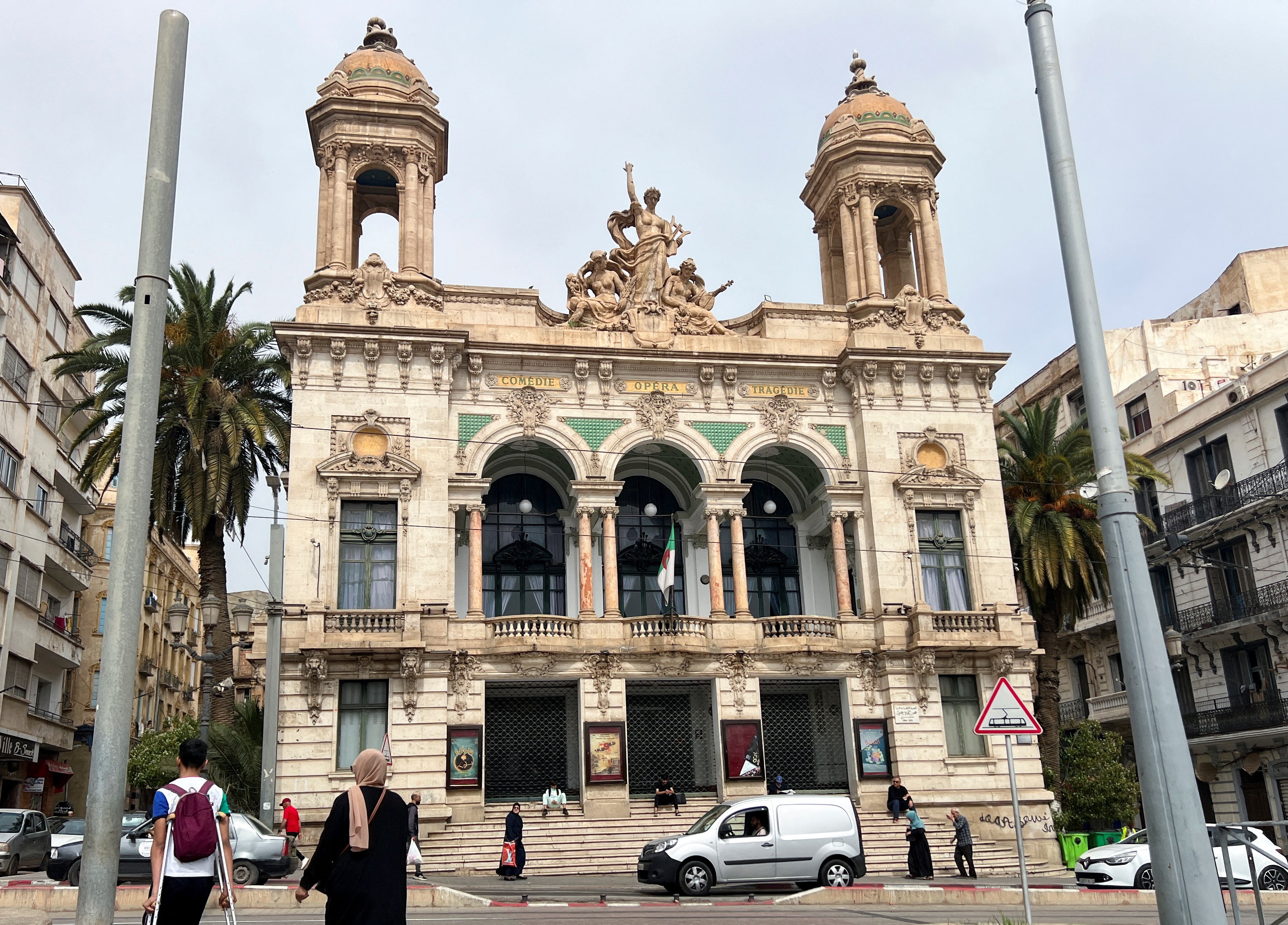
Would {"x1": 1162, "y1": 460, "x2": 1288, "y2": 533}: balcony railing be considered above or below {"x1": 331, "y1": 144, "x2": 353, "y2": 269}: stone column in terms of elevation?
below

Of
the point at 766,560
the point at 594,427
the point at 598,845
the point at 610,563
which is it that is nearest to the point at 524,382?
the point at 594,427

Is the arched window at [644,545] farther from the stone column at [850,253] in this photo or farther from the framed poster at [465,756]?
the stone column at [850,253]

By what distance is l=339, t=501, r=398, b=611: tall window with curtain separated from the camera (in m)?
29.7

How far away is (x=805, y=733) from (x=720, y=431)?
8.79 m

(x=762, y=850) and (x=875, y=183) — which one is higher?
(x=875, y=183)

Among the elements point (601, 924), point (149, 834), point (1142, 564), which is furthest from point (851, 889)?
point (1142, 564)

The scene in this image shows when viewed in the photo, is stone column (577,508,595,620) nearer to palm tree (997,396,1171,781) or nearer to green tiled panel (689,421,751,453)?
green tiled panel (689,421,751,453)

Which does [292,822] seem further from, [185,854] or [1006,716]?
[185,854]

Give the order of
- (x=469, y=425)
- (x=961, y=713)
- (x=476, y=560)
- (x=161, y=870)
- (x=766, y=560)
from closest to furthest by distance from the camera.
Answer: (x=161, y=870)
(x=476, y=560)
(x=961, y=713)
(x=469, y=425)
(x=766, y=560)

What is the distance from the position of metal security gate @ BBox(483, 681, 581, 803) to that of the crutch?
23.6m

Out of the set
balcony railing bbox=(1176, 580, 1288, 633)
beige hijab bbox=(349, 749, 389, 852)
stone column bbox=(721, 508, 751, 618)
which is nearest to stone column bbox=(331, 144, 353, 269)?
stone column bbox=(721, 508, 751, 618)

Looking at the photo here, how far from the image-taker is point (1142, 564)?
27.1 feet

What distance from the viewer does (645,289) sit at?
34.4m

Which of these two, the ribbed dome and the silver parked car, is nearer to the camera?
the silver parked car
